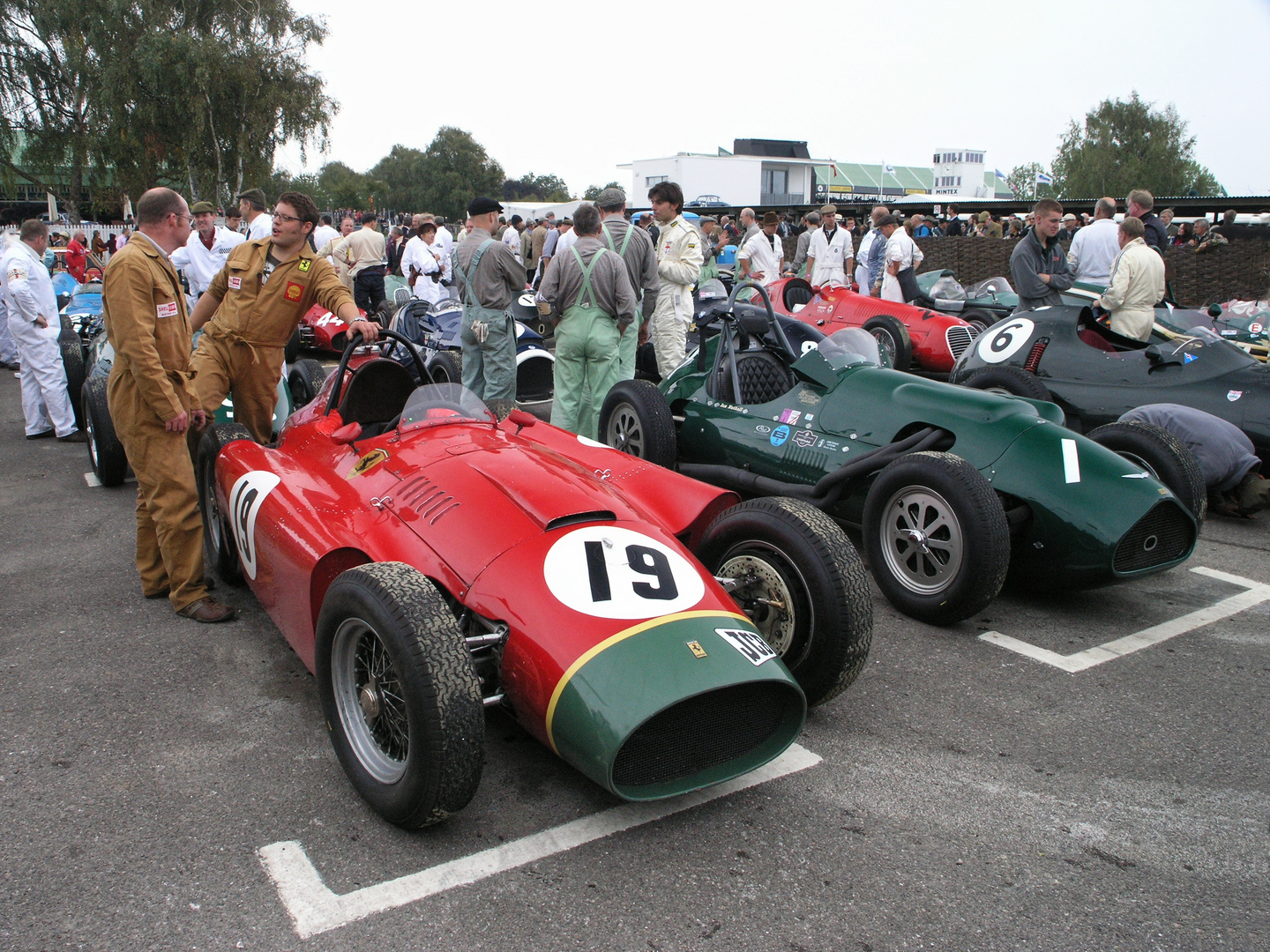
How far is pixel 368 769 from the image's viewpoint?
114 inches

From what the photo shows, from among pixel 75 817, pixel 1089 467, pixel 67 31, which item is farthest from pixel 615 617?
pixel 67 31

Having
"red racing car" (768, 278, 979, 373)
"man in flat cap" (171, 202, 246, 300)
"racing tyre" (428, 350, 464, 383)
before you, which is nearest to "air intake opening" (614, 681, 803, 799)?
"racing tyre" (428, 350, 464, 383)

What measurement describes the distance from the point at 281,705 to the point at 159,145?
37.2 m

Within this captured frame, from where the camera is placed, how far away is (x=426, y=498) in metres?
3.55

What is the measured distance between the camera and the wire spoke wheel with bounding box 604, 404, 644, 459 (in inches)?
251

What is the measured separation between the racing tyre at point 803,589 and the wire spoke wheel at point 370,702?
143cm

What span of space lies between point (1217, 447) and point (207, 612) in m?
6.33

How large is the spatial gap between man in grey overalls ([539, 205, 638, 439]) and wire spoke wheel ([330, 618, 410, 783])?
3.93 meters

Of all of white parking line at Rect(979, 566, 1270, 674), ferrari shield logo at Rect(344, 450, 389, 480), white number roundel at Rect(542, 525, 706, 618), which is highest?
ferrari shield logo at Rect(344, 450, 389, 480)

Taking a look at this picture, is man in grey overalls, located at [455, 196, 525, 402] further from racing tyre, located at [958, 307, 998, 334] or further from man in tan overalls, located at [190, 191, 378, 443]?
racing tyre, located at [958, 307, 998, 334]

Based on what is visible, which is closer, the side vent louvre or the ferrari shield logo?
the side vent louvre

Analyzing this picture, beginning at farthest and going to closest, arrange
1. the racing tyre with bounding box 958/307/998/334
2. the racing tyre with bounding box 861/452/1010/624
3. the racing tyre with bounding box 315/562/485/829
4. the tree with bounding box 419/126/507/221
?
the tree with bounding box 419/126/507/221
the racing tyre with bounding box 958/307/998/334
the racing tyre with bounding box 861/452/1010/624
the racing tyre with bounding box 315/562/485/829

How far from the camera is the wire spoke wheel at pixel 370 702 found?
289 centimetres

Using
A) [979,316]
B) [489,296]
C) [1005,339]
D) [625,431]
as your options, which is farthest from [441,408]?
[979,316]
